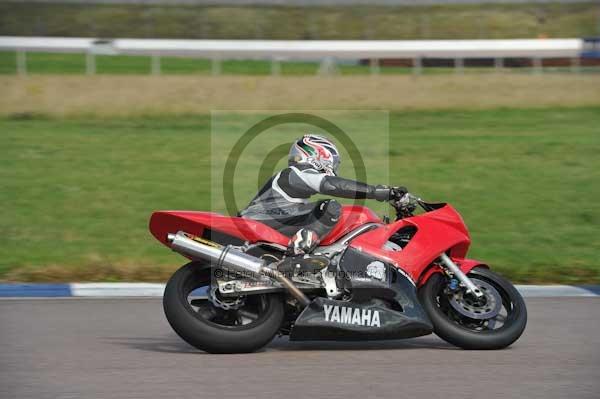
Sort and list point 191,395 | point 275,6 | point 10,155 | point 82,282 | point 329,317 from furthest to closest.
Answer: point 275,6 → point 10,155 → point 82,282 → point 329,317 → point 191,395

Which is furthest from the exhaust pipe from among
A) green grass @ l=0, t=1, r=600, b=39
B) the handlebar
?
green grass @ l=0, t=1, r=600, b=39

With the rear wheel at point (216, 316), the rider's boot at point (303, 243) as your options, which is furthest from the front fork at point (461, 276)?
the rear wheel at point (216, 316)

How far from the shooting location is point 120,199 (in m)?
13.0

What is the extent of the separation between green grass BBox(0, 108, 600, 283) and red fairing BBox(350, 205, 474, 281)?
10.3ft

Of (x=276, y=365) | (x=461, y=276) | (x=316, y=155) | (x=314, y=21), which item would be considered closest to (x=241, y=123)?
(x=316, y=155)

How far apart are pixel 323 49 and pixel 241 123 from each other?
1215cm

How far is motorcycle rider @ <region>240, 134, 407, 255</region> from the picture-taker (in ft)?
21.1

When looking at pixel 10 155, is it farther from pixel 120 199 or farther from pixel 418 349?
pixel 418 349

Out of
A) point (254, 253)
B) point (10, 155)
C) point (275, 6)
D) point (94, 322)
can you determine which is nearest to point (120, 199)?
point (10, 155)

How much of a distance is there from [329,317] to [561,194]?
8068mm

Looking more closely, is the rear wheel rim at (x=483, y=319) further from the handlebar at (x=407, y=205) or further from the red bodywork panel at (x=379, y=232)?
the handlebar at (x=407, y=205)

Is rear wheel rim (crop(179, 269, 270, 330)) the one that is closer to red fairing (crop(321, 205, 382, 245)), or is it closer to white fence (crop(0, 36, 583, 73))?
red fairing (crop(321, 205, 382, 245))

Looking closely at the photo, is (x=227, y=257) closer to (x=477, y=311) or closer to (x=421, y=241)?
(x=421, y=241)

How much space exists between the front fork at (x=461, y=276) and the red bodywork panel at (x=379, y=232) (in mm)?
74
